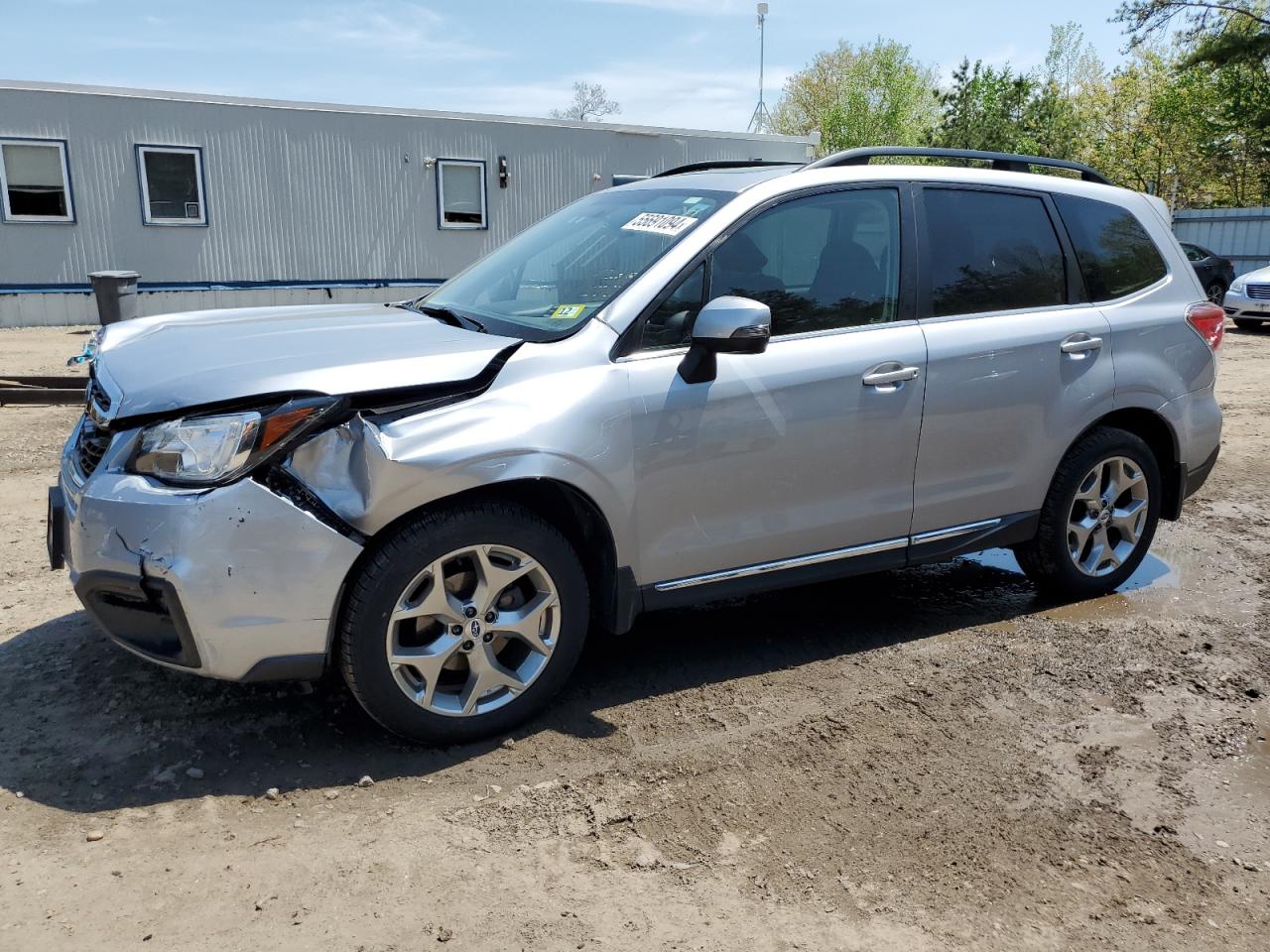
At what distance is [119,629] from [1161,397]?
4274 millimetres

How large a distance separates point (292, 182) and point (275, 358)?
55.3 feet

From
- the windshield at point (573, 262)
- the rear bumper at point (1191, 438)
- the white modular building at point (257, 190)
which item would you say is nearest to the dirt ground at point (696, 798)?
the rear bumper at point (1191, 438)

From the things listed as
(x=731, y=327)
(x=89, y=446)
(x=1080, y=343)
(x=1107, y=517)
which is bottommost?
(x=1107, y=517)

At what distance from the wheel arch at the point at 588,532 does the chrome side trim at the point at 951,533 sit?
128 cm

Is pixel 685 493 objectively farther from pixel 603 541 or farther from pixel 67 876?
pixel 67 876

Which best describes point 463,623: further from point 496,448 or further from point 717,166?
point 717,166

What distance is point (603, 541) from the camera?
357cm

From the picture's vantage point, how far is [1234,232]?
85.0 ft

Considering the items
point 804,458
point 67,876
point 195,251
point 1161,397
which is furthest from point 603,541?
point 195,251

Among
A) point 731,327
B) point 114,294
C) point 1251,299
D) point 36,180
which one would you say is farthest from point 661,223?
point 1251,299

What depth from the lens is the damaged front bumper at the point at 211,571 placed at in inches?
116

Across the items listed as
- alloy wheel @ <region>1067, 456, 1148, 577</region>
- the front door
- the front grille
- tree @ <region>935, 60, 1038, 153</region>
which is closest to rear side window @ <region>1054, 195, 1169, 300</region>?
alloy wheel @ <region>1067, 456, 1148, 577</region>

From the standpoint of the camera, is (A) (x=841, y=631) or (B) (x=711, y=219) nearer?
(B) (x=711, y=219)

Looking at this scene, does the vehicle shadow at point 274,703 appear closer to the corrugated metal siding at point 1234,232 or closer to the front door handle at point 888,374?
the front door handle at point 888,374
